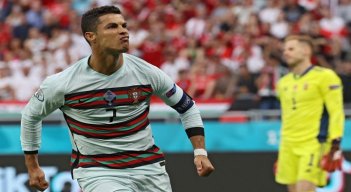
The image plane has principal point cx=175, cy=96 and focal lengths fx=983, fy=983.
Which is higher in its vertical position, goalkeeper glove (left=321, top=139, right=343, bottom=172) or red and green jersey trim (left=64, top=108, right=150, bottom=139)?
red and green jersey trim (left=64, top=108, right=150, bottom=139)

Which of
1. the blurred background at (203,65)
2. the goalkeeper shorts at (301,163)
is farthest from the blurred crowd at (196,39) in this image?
the goalkeeper shorts at (301,163)

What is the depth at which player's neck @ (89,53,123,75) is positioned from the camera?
6.59 m

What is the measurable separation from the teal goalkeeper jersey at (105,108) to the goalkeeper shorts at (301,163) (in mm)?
3451

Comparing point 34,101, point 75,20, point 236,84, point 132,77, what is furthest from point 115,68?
point 75,20

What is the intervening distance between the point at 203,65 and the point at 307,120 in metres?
7.19

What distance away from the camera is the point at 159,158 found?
6.79m

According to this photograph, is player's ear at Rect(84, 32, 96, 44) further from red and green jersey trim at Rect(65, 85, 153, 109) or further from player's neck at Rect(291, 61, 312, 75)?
player's neck at Rect(291, 61, 312, 75)

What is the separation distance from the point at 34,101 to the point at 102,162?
0.62 metres

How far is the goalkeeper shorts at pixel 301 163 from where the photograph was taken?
9.88 m

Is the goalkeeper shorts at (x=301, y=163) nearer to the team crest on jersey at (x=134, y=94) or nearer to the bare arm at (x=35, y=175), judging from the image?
the team crest on jersey at (x=134, y=94)

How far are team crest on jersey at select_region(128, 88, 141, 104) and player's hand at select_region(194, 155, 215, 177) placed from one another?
0.56 metres

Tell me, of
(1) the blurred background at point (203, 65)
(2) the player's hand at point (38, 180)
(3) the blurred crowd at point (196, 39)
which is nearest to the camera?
(2) the player's hand at point (38, 180)

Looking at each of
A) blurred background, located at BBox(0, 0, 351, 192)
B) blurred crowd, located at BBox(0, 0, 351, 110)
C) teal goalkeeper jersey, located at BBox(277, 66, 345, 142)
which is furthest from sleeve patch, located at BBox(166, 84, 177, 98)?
blurred crowd, located at BBox(0, 0, 351, 110)

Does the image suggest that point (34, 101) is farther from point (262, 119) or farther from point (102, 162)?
point (262, 119)
